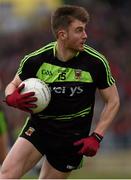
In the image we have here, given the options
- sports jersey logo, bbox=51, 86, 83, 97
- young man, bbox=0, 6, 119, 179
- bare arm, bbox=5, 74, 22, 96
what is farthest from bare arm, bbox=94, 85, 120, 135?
bare arm, bbox=5, 74, 22, 96

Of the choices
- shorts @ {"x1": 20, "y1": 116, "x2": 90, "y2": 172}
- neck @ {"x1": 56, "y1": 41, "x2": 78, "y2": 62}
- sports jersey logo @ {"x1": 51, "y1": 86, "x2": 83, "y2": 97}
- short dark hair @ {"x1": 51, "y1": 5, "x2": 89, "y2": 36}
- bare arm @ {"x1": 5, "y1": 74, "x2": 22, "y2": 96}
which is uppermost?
short dark hair @ {"x1": 51, "y1": 5, "x2": 89, "y2": 36}

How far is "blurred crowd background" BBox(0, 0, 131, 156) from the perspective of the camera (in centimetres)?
1889

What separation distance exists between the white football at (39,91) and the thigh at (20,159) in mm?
358

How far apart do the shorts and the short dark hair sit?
3.07 feet

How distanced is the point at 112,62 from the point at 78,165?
11627 mm

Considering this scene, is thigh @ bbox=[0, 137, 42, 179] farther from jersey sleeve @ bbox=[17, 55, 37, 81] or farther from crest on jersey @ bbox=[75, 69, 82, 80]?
crest on jersey @ bbox=[75, 69, 82, 80]

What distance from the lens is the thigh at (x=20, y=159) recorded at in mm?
7008

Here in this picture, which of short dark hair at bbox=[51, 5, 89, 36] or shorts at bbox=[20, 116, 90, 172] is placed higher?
short dark hair at bbox=[51, 5, 89, 36]

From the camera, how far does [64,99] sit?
710cm

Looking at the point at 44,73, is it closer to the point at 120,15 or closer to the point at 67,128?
the point at 67,128

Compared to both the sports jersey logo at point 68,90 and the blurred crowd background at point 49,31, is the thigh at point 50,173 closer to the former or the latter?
the sports jersey logo at point 68,90

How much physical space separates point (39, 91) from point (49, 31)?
→ 12.8 meters

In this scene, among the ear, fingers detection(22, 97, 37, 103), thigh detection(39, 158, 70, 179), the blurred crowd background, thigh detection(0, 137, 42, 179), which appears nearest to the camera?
fingers detection(22, 97, 37, 103)

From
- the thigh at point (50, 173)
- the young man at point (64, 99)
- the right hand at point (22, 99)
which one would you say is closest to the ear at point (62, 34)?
the young man at point (64, 99)
